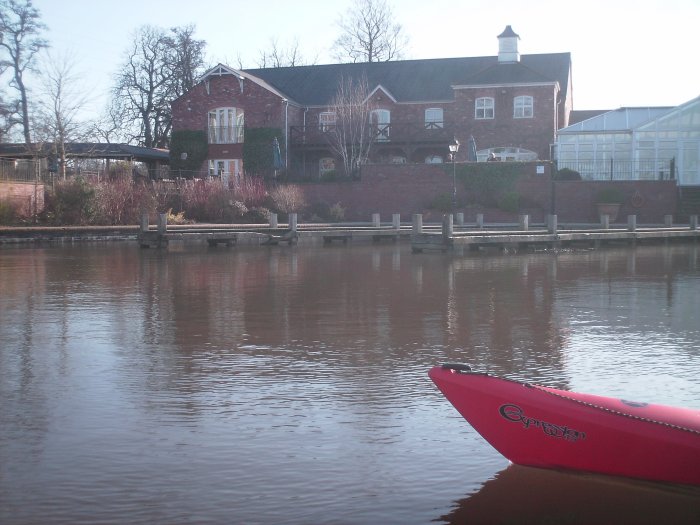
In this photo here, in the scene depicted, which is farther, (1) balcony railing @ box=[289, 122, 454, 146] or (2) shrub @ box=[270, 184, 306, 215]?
(1) balcony railing @ box=[289, 122, 454, 146]

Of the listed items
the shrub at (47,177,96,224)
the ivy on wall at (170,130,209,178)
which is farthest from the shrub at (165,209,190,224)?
the ivy on wall at (170,130,209,178)

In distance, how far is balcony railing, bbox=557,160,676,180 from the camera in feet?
143

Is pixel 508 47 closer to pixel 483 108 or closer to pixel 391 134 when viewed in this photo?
pixel 483 108

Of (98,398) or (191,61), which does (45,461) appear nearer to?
(98,398)

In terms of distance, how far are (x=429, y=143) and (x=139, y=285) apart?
1291 inches

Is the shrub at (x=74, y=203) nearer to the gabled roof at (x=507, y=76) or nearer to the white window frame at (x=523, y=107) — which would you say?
the gabled roof at (x=507, y=76)

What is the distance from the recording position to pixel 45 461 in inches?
267

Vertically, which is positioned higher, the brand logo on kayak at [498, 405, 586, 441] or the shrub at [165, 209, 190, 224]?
the shrub at [165, 209, 190, 224]

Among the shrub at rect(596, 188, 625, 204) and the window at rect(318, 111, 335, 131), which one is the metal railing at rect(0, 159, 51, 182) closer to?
the window at rect(318, 111, 335, 131)

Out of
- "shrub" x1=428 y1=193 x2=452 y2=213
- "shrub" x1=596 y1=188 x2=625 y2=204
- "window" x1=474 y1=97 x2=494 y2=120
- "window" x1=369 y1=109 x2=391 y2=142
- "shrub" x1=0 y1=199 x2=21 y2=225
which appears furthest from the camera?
"window" x1=369 y1=109 x2=391 y2=142

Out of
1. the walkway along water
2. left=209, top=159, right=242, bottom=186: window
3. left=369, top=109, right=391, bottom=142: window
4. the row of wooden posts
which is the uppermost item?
left=369, top=109, right=391, bottom=142: window

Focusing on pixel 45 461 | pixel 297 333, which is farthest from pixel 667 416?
pixel 297 333

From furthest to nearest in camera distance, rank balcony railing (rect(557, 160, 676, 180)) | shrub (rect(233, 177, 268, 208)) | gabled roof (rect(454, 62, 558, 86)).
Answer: gabled roof (rect(454, 62, 558, 86)), balcony railing (rect(557, 160, 676, 180)), shrub (rect(233, 177, 268, 208))

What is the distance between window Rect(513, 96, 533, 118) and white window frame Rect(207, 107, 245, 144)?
1491 cm
